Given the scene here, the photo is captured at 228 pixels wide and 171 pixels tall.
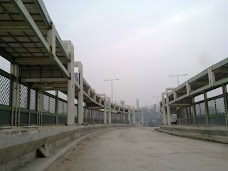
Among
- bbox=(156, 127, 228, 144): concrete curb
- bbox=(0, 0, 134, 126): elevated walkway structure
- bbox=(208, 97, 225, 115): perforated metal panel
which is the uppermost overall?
bbox=(0, 0, 134, 126): elevated walkway structure

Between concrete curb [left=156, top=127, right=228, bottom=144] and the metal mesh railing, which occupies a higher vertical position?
the metal mesh railing

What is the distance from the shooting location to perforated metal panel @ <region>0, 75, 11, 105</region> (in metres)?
15.8

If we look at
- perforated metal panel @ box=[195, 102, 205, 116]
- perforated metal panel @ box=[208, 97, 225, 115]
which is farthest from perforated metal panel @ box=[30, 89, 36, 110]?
perforated metal panel @ box=[195, 102, 205, 116]

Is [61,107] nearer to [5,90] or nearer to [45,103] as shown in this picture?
[45,103]

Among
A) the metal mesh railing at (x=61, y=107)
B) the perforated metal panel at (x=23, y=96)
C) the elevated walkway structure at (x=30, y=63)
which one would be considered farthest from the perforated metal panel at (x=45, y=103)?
the metal mesh railing at (x=61, y=107)

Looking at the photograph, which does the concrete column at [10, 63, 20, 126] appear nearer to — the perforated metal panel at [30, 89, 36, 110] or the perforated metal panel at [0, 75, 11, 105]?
the perforated metal panel at [0, 75, 11, 105]

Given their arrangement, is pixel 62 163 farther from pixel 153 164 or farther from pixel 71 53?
pixel 71 53

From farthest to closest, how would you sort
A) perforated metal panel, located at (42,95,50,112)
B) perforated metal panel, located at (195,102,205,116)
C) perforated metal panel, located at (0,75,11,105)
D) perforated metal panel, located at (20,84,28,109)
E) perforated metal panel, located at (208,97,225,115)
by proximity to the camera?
1. perforated metal panel, located at (195,102,205,116)
2. perforated metal panel, located at (208,97,225,115)
3. perforated metal panel, located at (42,95,50,112)
4. perforated metal panel, located at (20,84,28,109)
5. perforated metal panel, located at (0,75,11,105)

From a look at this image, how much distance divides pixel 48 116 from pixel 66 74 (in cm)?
627

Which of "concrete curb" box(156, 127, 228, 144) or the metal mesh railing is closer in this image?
Answer: "concrete curb" box(156, 127, 228, 144)

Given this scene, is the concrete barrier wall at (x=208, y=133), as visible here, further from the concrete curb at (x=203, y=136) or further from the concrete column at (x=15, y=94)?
the concrete column at (x=15, y=94)

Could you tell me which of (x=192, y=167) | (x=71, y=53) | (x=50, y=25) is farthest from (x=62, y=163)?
(x=71, y=53)

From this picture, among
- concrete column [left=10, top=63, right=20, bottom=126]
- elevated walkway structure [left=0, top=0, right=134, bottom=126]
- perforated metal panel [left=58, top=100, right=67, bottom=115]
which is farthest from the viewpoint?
perforated metal panel [left=58, top=100, right=67, bottom=115]

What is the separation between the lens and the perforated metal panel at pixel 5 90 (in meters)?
15.8
